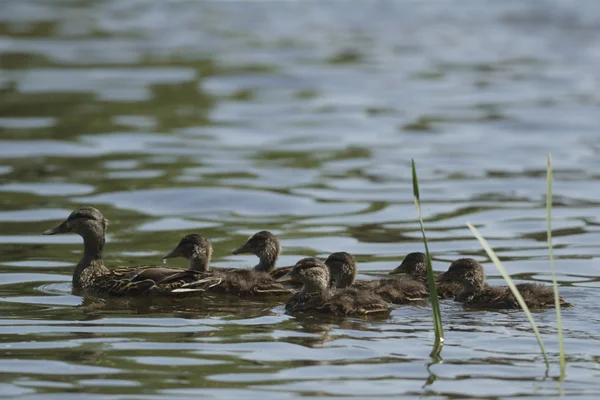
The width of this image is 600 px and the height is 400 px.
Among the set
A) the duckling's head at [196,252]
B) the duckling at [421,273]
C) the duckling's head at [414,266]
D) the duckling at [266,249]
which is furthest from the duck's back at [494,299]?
the duckling's head at [196,252]

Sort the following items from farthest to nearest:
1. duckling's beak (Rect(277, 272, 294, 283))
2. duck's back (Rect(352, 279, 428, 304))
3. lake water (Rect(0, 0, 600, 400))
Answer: duckling's beak (Rect(277, 272, 294, 283)) < duck's back (Rect(352, 279, 428, 304)) < lake water (Rect(0, 0, 600, 400))

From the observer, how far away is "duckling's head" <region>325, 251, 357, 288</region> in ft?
30.0

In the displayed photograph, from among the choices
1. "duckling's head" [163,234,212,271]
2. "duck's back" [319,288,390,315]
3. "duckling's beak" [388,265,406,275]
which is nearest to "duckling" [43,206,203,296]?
"duckling's head" [163,234,212,271]

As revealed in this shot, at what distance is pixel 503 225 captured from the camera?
39.8 feet

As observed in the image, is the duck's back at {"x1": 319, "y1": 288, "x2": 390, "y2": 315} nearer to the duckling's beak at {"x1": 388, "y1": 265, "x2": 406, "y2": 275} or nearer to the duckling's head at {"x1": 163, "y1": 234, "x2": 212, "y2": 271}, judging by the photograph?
the duckling's beak at {"x1": 388, "y1": 265, "x2": 406, "y2": 275}

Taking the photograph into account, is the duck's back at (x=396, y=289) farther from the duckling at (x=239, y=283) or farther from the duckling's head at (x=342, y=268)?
the duckling at (x=239, y=283)

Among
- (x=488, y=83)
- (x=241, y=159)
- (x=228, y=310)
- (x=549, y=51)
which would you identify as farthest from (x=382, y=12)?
(x=228, y=310)

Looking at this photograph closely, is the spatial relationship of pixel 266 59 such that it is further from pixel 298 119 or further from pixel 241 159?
pixel 241 159

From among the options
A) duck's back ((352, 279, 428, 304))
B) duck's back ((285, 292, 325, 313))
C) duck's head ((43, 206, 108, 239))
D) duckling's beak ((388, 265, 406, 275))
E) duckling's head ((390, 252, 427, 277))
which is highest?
duck's head ((43, 206, 108, 239))

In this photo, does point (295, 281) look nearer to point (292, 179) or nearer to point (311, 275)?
point (311, 275)

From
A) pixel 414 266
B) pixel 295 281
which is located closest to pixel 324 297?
pixel 295 281

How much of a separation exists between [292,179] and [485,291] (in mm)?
6121

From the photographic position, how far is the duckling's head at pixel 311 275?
28.9 ft

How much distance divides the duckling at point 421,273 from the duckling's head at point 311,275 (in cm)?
78
